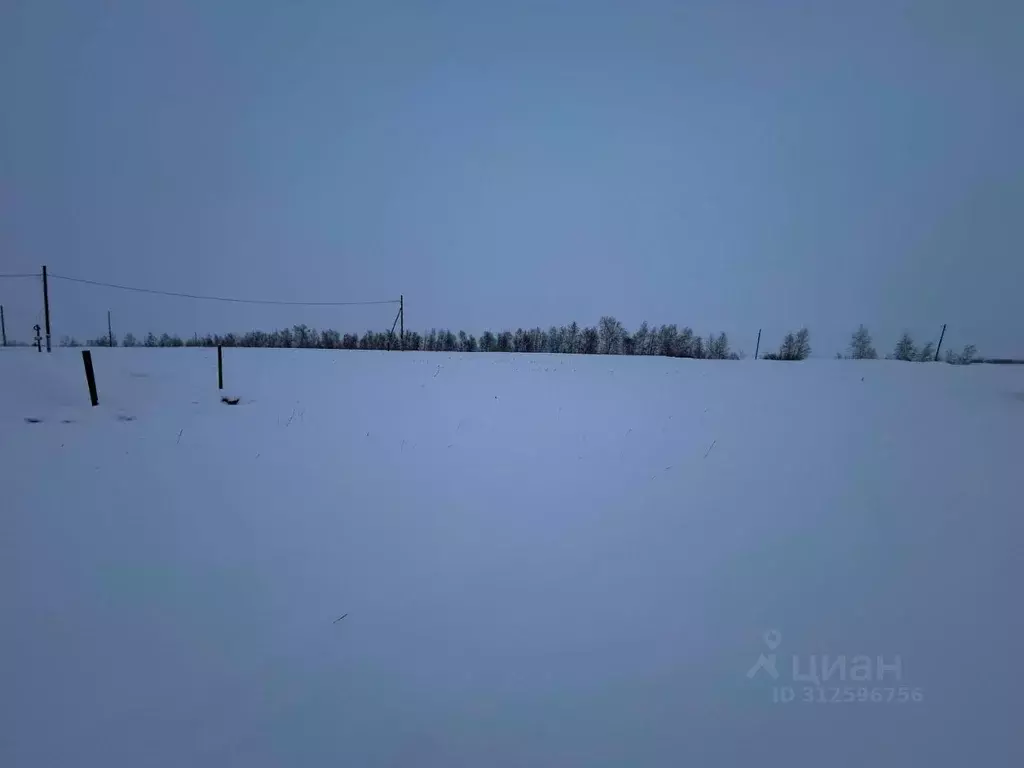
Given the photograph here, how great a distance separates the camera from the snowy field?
2.26 meters

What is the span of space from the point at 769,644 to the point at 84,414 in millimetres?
12109

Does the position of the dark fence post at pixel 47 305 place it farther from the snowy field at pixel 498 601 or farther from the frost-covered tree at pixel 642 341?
the frost-covered tree at pixel 642 341

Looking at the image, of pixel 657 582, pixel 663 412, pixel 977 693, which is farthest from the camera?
pixel 663 412

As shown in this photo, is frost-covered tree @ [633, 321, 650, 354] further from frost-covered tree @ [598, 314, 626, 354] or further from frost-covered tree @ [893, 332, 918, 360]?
frost-covered tree @ [893, 332, 918, 360]

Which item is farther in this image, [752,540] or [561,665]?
[752,540]

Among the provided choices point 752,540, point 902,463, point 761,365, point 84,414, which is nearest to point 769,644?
point 752,540

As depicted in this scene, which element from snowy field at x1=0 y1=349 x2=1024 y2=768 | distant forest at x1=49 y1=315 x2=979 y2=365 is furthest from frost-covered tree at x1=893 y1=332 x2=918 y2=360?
snowy field at x1=0 y1=349 x2=1024 y2=768

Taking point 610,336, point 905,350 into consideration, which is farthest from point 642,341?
point 905,350

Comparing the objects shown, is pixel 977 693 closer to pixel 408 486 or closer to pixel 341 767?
pixel 341 767

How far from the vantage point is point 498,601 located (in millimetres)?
3293

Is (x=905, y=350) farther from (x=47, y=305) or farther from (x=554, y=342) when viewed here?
(x=47, y=305)

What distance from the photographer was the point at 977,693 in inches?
101

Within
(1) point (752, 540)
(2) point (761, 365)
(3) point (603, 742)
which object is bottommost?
(3) point (603, 742)

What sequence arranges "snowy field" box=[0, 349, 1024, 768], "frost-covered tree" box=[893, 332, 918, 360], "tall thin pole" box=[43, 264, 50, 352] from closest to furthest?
"snowy field" box=[0, 349, 1024, 768] → "tall thin pole" box=[43, 264, 50, 352] → "frost-covered tree" box=[893, 332, 918, 360]
